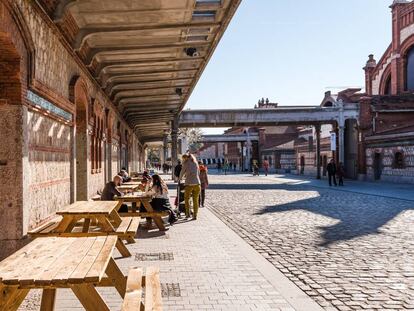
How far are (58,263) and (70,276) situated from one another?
1.47ft

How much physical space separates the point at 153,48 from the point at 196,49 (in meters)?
1.10

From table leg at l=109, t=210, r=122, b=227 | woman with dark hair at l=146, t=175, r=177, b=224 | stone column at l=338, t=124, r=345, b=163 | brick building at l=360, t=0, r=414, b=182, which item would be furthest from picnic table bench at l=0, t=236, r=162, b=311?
stone column at l=338, t=124, r=345, b=163

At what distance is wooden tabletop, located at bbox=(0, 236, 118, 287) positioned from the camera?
301 centimetres

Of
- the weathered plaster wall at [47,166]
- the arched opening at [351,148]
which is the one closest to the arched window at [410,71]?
the arched opening at [351,148]

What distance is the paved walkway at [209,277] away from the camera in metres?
4.73

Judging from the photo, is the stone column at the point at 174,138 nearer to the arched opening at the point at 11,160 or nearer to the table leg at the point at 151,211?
the table leg at the point at 151,211

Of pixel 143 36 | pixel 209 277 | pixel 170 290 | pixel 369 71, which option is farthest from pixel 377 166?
pixel 170 290

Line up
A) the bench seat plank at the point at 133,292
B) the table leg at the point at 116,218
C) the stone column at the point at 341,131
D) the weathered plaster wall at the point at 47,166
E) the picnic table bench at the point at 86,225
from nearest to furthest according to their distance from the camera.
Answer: the bench seat plank at the point at 133,292
the picnic table bench at the point at 86,225
the weathered plaster wall at the point at 47,166
the table leg at the point at 116,218
the stone column at the point at 341,131

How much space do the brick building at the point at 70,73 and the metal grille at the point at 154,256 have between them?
1.65 m

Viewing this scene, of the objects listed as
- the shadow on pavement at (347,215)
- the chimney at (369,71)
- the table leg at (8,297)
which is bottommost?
the shadow on pavement at (347,215)

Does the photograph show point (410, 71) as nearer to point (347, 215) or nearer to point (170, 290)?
point (347, 215)

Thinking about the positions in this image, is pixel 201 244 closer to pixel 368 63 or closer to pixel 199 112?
pixel 199 112

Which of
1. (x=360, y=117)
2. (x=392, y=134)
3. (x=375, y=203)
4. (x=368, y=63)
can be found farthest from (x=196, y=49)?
(x=368, y=63)

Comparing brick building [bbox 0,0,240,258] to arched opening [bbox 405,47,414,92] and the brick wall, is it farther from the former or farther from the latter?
arched opening [bbox 405,47,414,92]
